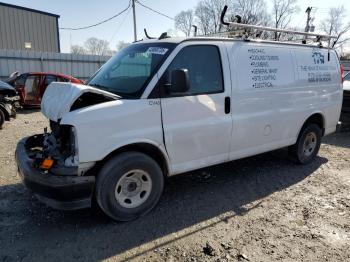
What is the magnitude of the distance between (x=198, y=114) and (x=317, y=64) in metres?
3.00

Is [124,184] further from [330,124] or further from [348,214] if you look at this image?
[330,124]

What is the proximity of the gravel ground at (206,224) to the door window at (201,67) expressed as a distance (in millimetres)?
1540

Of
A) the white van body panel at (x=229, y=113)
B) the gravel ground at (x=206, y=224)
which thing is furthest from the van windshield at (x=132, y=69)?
the gravel ground at (x=206, y=224)

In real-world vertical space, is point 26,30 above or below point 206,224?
above

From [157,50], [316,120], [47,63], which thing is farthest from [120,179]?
[47,63]

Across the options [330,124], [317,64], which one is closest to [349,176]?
[330,124]

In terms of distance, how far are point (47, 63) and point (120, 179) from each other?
1521 centimetres

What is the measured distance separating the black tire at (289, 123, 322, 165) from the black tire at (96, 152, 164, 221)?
9.94 ft

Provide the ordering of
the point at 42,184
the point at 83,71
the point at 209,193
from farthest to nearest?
the point at 83,71 < the point at 209,193 < the point at 42,184

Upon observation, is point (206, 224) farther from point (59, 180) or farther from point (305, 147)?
point (305, 147)

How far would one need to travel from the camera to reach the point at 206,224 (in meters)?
3.96

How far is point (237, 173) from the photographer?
572 cm

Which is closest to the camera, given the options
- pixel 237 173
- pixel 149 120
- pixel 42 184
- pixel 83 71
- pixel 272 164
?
pixel 42 184

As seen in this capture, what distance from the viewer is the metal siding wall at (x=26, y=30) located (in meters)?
23.4
